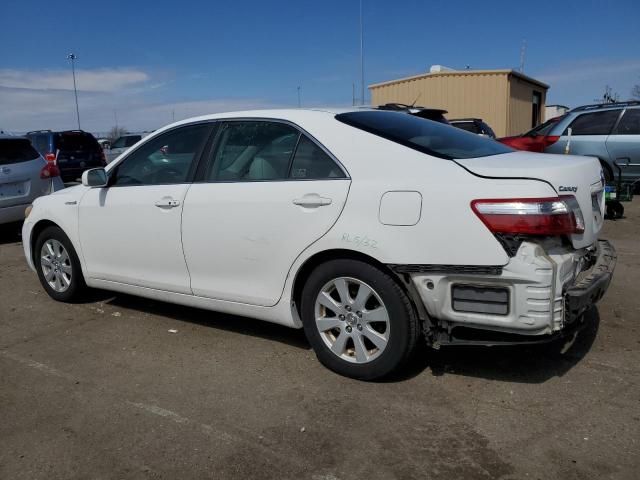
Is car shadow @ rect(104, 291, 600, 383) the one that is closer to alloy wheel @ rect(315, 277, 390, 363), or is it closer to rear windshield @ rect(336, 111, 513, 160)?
alloy wheel @ rect(315, 277, 390, 363)

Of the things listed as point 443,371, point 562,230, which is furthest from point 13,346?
point 562,230

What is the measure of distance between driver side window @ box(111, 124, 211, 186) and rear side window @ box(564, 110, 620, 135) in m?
8.77

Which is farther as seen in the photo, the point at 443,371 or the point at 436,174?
the point at 443,371

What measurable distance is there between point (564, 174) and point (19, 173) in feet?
25.6

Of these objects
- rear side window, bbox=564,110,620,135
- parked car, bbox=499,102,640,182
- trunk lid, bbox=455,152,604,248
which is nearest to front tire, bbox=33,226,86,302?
Result: trunk lid, bbox=455,152,604,248

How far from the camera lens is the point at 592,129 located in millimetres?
11055

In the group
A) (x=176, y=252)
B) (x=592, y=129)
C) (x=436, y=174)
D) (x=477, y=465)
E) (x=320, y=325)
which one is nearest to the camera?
(x=477, y=465)

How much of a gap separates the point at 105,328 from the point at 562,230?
11.6 ft

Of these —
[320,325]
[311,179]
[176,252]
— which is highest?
[311,179]

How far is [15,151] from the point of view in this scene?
876 cm

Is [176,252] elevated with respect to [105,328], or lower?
elevated

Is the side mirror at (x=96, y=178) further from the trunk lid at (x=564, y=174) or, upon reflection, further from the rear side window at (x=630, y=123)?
the rear side window at (x=630, y=123)

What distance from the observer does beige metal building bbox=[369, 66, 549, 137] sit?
70.1 feet

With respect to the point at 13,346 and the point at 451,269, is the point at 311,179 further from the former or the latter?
the point at 13,346
